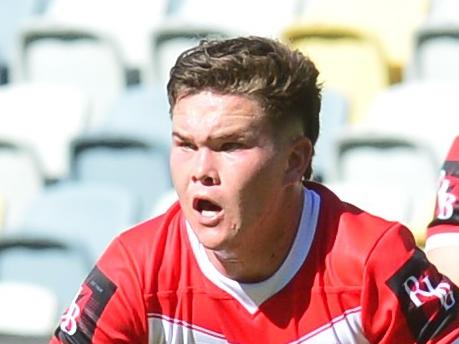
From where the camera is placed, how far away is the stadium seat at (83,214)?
210 inches

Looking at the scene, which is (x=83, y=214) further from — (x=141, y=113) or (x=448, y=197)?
(x=448, y=197)

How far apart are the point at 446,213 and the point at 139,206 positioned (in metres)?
2.36

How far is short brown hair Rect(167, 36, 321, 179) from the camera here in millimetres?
2613

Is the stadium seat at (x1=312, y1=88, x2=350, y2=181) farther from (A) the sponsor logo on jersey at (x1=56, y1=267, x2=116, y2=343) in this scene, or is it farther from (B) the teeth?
(B) the teeth

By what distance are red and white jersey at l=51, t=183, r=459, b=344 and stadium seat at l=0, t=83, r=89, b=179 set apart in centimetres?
339

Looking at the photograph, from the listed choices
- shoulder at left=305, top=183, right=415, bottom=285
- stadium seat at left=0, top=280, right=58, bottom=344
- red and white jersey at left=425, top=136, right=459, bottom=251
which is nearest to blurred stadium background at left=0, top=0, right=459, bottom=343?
stadium seat at left=0, top=280, right=58, bottom=344

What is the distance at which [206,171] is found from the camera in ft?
8.37

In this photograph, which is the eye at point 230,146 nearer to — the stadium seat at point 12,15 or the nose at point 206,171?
the nose at point 206,171

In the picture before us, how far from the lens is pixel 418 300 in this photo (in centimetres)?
268

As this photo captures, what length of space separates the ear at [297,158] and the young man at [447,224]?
48 cm

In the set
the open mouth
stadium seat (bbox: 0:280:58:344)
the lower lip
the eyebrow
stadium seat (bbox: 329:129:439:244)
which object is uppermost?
the eyebrow

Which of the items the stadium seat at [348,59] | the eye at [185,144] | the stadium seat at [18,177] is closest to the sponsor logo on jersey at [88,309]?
the eye at [185,144]

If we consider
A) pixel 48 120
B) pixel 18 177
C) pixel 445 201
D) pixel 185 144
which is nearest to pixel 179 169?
pixel 185 144

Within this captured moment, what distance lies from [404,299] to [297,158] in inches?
10.8
